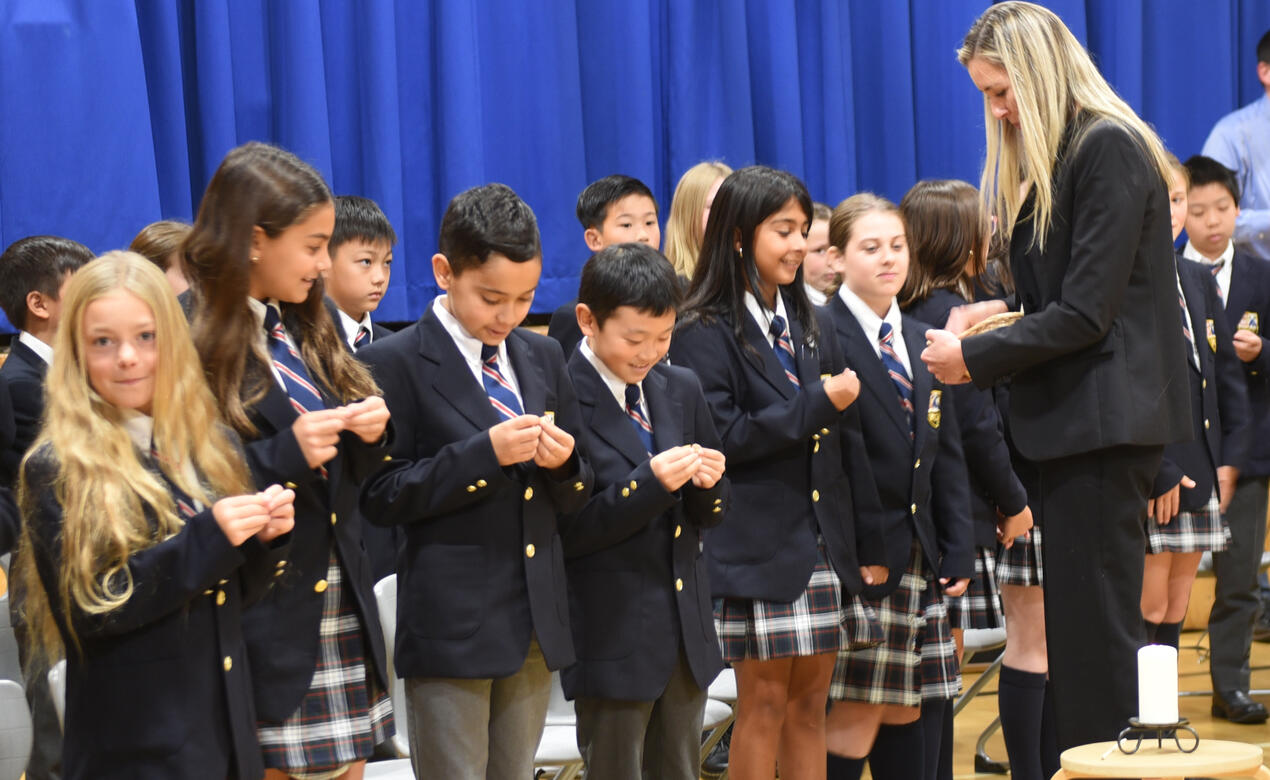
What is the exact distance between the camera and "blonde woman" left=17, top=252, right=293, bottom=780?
2.06 meters

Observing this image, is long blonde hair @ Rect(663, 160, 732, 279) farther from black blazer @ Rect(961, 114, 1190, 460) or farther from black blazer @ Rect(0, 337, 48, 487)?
black blazer @ Rect(0, 337, 48, 487)

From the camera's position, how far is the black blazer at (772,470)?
3076mm

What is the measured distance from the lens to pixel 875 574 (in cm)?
325

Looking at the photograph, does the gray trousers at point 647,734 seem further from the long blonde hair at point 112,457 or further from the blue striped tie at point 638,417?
the long blonde hair at point 112,457

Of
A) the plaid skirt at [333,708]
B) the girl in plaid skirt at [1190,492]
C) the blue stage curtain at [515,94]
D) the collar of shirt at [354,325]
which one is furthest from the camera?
the blue stage curtain at [515,94]

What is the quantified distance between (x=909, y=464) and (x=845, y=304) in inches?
16.4

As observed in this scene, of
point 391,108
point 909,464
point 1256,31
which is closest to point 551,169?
point 391,108

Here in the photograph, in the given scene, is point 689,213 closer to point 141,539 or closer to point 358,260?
point 358,260

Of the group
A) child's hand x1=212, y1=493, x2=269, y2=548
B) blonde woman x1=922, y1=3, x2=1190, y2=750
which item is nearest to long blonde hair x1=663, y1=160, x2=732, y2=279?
blonde woman x1=922, y1=3, x2=1190, y2=750

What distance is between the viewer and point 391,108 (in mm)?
4648

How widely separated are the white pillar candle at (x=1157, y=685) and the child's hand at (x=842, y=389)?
1.09m

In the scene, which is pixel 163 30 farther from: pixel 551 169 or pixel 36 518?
pixel 36 518

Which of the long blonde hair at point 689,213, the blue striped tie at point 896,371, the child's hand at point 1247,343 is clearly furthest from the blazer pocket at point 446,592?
the child's hand at point 1247,343

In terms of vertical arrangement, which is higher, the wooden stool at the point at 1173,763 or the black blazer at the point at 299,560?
the black blazer at the point at 299,560
